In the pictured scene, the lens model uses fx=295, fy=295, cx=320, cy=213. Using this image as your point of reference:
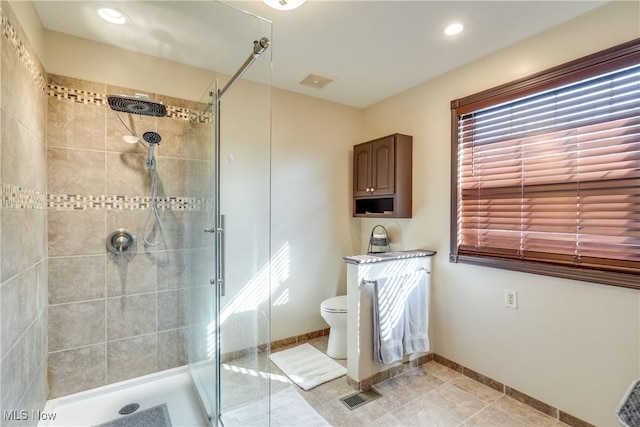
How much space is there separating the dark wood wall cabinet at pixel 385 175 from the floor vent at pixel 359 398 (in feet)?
4.64

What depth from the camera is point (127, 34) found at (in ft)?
6.31

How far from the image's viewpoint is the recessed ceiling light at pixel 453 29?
6.14 ft

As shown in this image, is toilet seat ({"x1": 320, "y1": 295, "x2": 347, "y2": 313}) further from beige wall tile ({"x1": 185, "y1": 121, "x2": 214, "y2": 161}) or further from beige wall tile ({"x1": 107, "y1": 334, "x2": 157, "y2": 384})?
beige wall tile ({"x1": 185, "y1": 121, "x2": 214, "y2": 161})

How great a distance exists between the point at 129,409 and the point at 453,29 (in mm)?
3207

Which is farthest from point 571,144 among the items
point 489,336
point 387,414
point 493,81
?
point 387,414

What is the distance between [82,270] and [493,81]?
316 centimetres

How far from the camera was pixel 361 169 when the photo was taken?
308 centimetres

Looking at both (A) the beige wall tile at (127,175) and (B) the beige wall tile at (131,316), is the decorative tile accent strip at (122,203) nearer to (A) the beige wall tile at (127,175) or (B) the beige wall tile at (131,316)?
(A) the beige wall tile at (127,175)

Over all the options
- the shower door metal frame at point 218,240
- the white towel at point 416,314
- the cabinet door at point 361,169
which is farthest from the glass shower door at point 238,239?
the cabinet door at point 361,169

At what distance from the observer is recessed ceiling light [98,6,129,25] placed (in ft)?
5.71

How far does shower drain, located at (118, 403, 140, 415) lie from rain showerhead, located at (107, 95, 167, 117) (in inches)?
75.5

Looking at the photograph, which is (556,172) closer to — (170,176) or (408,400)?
(408,400)

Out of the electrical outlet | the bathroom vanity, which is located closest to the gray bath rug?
the bathroom vanity

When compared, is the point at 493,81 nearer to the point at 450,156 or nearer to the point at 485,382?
the point at 450,156
